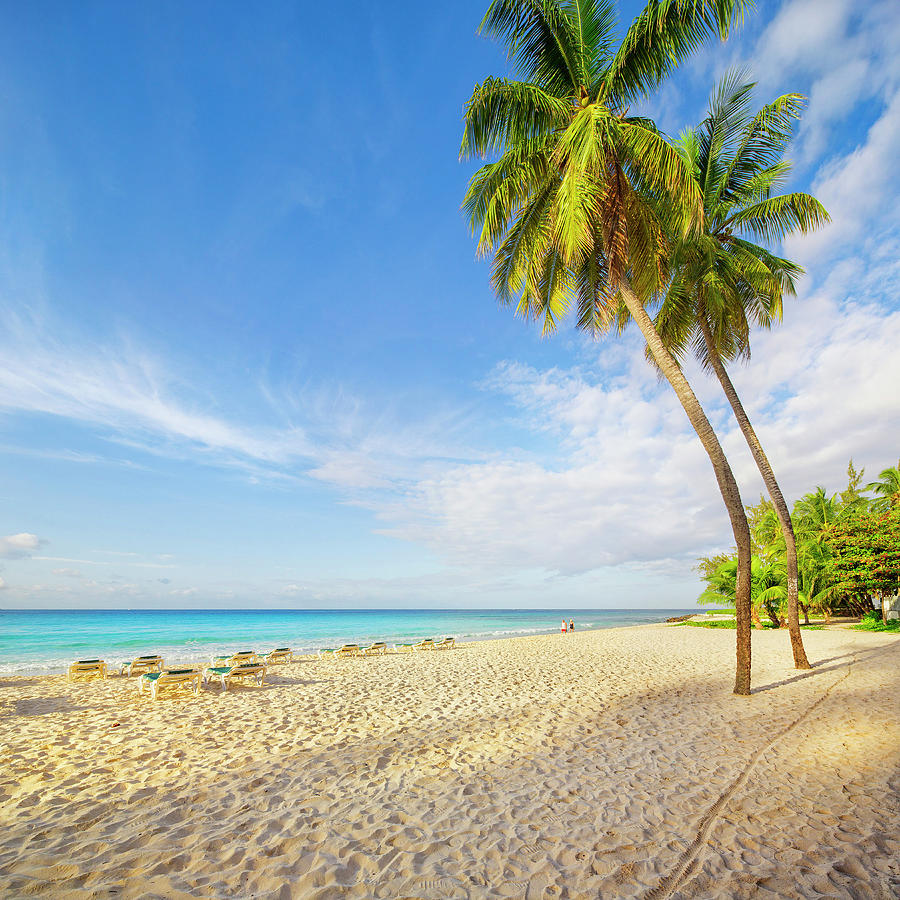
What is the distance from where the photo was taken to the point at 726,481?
25.8ft

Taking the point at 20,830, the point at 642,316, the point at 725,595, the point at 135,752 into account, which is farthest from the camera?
the point at 725,595

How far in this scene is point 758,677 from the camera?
10.2 meters

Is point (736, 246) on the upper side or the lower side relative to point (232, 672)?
upper

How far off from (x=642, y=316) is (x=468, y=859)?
26.5 feet

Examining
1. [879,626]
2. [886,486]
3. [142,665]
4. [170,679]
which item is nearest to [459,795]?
[170,679]

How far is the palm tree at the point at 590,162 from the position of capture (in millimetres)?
7734

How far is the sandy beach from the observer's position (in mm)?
3176

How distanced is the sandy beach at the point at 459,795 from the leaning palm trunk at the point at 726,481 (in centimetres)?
86

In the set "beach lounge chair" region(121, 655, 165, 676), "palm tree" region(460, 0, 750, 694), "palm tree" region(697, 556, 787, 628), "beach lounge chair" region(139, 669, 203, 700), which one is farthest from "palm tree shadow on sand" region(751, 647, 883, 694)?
"beach lounge chair" region(121, 655, 165, 676)

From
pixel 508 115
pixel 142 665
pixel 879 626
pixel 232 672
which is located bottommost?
pixel 879 626

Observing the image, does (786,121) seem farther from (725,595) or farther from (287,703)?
(725,595)

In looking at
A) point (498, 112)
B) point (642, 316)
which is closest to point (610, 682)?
point (642, 316)

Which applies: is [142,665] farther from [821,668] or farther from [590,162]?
[821,668]

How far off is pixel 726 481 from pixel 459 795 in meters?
6.27
